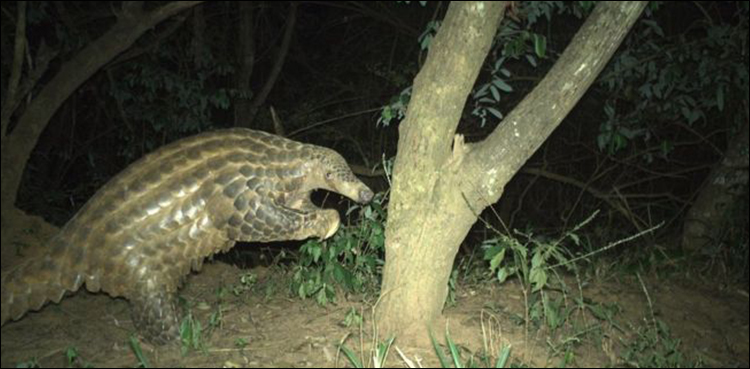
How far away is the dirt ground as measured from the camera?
134 inches

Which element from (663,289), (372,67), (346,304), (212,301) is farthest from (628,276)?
(372,67)

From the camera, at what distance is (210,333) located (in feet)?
12.1

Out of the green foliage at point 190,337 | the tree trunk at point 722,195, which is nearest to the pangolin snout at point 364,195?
the green foliage at point 190,337

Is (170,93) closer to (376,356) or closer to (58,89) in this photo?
(58,89)

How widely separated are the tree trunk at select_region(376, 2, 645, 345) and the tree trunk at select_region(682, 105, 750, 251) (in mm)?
3433

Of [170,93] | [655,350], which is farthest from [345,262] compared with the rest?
[170,93]

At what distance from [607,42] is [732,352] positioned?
215cm

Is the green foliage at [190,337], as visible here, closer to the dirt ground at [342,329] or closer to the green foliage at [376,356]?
the dirt ground at [342,329]

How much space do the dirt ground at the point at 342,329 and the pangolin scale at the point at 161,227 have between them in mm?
302

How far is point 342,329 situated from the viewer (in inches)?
148

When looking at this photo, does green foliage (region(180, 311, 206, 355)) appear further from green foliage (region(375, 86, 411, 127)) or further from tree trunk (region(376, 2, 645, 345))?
green foliage (region(375, 86, 411, 127))

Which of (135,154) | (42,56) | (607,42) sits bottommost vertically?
(135,154)

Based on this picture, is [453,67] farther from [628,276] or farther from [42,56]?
[42,56]

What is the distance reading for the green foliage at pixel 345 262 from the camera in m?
4.19
